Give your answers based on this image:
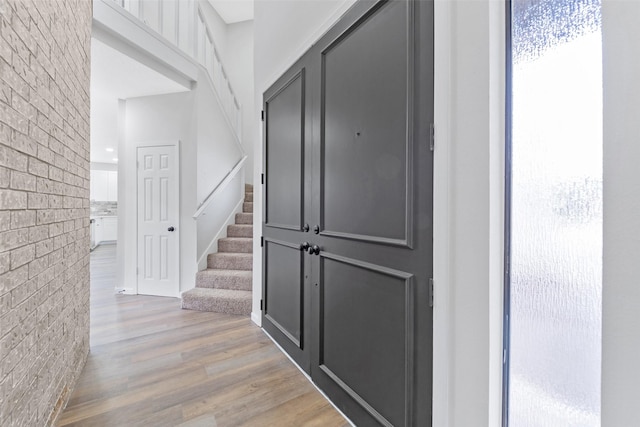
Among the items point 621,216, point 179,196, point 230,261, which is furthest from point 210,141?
point 621,216

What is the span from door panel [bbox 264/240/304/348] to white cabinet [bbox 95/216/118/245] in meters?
8.32

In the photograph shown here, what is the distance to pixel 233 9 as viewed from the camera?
20.2 feet

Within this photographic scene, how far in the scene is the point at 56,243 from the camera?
1587 millimetres

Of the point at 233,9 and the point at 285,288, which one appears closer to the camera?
the point at 285,288

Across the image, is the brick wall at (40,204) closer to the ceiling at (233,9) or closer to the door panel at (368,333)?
the door panel at (368,333)

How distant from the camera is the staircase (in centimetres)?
335

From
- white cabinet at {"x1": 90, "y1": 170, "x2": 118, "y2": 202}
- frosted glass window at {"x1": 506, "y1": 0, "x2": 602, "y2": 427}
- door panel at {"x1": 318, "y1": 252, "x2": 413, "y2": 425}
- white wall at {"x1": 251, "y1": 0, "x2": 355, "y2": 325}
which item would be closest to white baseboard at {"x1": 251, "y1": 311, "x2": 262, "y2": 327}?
white wall at {"x1": 251, "y1": 0, "x2": 355, "y2": 325}

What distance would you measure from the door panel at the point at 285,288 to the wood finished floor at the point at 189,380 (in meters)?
0.23

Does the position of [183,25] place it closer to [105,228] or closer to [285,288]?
[285,288]

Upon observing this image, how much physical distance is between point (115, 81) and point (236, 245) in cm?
252

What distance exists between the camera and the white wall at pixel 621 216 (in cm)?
65

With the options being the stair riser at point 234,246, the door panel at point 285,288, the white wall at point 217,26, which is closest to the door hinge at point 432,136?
the door panel at point 285,288

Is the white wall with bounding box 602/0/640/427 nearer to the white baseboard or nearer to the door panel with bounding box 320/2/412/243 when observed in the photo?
the door panel with bounding box 320/2/412/243

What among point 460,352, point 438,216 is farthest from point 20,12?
point 460,352
